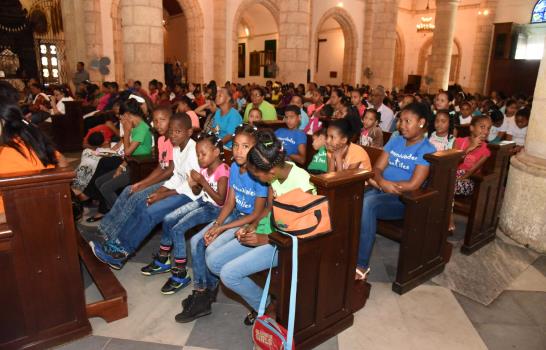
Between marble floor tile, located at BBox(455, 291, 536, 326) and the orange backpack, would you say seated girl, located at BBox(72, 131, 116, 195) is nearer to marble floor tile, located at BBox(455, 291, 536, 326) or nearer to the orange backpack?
the orange backpack

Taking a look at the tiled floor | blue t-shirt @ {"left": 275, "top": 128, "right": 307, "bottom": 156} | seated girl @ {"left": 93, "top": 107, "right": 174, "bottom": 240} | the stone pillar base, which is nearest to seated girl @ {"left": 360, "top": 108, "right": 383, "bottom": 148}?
blue t-shirt @ {"left": 275, "top": 128, "right": 307, "bottom": 156}

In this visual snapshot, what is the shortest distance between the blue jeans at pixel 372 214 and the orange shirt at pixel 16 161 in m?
2.32

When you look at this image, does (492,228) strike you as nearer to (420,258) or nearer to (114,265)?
(420,258)

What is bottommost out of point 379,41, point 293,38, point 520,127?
point 520,127

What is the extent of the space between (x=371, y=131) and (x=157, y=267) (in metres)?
3.02

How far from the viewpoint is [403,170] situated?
11.1 feet

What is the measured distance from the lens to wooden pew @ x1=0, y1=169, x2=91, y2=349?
213 centimetres

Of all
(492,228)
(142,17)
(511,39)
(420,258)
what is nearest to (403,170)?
(420,258)

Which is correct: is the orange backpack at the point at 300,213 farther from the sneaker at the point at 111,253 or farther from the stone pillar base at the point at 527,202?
the stone pillar base at the point at 527,202

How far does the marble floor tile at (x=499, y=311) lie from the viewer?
2.85 metres

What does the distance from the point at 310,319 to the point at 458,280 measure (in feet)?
5.51

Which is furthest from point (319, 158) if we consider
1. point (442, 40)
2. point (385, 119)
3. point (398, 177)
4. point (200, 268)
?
point (442, 40)

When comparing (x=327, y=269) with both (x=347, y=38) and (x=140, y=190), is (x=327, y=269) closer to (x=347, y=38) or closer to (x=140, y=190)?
(x=140, y=190)

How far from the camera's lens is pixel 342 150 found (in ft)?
11.0
